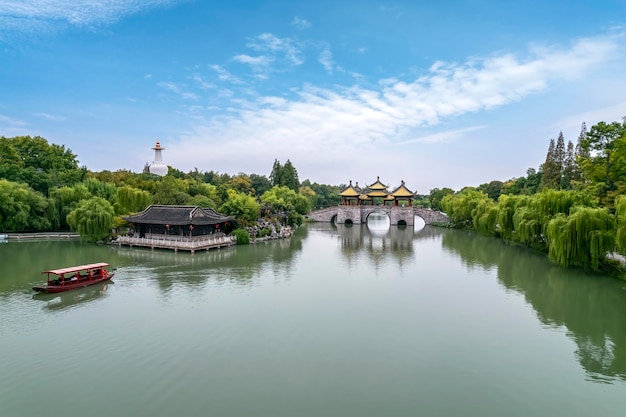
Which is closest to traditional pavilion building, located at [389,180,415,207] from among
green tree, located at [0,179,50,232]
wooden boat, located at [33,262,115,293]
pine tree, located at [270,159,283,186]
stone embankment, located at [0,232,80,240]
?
pine tree, located at [270,159,283,186]

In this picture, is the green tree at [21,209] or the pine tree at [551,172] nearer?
the green tree at [21,209]

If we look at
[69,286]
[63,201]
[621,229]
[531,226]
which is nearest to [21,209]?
[63,201]

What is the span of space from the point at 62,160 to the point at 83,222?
51.4 feet

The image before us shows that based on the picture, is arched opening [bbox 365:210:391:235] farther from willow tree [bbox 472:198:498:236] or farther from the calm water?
the calm water

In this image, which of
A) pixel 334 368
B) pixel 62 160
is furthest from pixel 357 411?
pixel 62 160

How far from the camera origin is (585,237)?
15867 millimetres

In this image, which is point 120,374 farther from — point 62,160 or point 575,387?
point 62,160

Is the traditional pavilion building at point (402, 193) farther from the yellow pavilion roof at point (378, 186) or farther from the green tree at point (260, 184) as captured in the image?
the green tree at point (260, 184)

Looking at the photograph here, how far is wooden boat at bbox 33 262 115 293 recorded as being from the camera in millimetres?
13430

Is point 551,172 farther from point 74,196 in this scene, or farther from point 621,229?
point 74,196

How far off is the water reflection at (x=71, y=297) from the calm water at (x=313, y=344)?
0.31 feet

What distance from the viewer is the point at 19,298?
42.7 ft

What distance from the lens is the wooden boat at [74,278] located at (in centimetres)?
1343

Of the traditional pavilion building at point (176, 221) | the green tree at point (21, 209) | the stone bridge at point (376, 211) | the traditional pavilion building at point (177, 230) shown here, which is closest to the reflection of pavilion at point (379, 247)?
the traditional pavilion building at point (177, 230)
